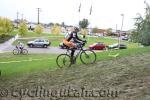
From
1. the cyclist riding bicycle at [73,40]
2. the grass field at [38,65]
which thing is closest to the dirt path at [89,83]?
the cyclist riding bicycle at [73,40]

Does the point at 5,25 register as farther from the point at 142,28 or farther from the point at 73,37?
the point at 73,37

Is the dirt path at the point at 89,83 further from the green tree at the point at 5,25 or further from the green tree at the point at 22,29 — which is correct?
the green tree at the point at 22,29

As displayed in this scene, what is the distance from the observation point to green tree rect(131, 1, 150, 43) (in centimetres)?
3778

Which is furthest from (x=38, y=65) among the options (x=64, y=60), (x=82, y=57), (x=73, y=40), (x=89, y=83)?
(x=89, y=83)

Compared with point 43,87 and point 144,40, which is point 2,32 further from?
point 43,87

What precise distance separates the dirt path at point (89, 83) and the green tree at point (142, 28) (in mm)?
22355

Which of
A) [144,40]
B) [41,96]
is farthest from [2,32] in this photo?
[41,96]

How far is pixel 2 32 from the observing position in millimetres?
83688

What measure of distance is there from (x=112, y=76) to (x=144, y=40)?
87.8ft

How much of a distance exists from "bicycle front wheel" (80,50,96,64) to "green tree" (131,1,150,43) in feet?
72.6

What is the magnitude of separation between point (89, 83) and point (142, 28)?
27672mm

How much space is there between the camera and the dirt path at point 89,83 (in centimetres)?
1006

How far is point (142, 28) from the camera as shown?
3856 centimetres

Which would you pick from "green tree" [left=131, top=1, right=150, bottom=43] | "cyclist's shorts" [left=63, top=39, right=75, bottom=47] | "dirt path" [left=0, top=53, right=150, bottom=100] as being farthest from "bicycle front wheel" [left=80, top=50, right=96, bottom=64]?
"green tree" [left=131, top=1, right=150, bottom=43]
